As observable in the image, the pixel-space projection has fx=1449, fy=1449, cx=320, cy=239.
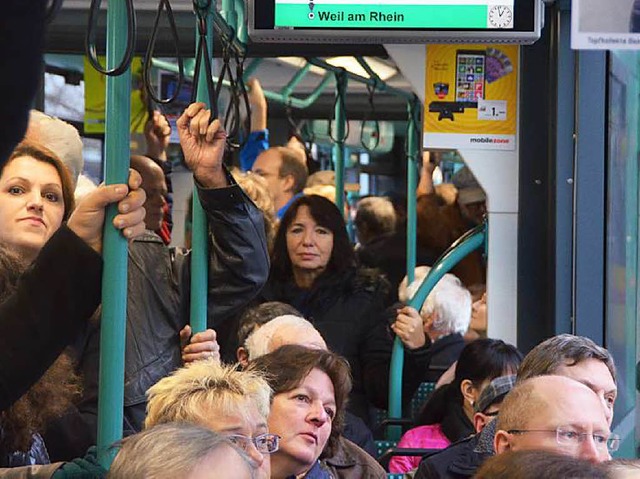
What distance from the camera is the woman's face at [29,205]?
3146 mm

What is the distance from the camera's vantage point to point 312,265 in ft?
20.0

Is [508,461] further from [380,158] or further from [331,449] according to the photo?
[380,158]

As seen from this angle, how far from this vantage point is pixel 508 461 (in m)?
2.47

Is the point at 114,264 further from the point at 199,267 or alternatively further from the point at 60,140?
the point at 60,140

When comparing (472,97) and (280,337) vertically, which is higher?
(472,97)

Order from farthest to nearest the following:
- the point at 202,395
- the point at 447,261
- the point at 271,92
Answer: the point at 271,92, the point at 447,261, the point at 202,395

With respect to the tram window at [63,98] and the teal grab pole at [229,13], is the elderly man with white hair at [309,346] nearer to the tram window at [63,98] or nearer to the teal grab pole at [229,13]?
the teal grab pole at [229,13]

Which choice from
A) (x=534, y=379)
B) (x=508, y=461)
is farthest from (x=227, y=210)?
(x=508, y=461)

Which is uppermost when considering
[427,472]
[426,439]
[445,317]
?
[445,317]

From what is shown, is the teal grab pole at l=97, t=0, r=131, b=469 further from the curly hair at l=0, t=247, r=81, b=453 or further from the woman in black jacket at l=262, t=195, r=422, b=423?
the woman in black jacket at l=262, t=195, r=422, b=423

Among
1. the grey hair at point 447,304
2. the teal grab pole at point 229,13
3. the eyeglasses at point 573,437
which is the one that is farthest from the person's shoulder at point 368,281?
the eyeglasses at point 573,437

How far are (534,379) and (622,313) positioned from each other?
217cm

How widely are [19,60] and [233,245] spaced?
6.55 feet

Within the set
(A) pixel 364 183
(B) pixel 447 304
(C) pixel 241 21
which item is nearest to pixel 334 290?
(B) pixel 447 304
